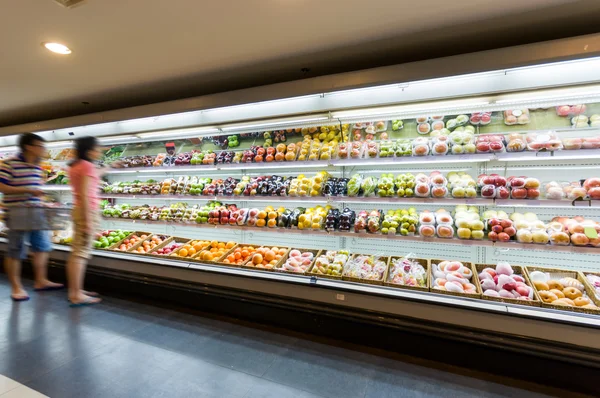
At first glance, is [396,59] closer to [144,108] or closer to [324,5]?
[324,5]

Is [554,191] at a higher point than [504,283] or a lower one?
higher

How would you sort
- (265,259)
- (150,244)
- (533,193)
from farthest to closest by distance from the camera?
(150,244)
(265,259)
(533,193)

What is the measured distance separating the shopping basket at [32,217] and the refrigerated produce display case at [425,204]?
0.70 meters

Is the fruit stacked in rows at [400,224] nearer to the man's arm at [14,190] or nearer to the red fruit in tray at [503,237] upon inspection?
the red fruit in tray at [503,237]

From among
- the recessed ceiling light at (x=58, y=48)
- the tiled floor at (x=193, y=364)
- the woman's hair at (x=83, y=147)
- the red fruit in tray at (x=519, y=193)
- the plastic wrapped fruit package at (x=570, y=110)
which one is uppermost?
the recessed ceiling light at (x=58, y=48)

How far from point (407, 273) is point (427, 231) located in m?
0.44

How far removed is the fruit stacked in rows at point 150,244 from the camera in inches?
153

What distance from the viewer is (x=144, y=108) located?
3.61 m

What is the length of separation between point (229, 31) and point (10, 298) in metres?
4.03

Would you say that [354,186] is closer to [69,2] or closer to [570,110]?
[570,110]

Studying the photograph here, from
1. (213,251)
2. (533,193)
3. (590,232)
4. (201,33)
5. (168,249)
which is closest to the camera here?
(590,232)

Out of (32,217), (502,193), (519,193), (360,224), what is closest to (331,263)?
(360,224)

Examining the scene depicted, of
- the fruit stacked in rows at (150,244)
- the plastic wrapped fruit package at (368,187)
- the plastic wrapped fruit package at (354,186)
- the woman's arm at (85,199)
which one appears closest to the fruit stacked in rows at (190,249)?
the fruit stacked in rows at (150,244)

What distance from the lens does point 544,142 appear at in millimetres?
2330
